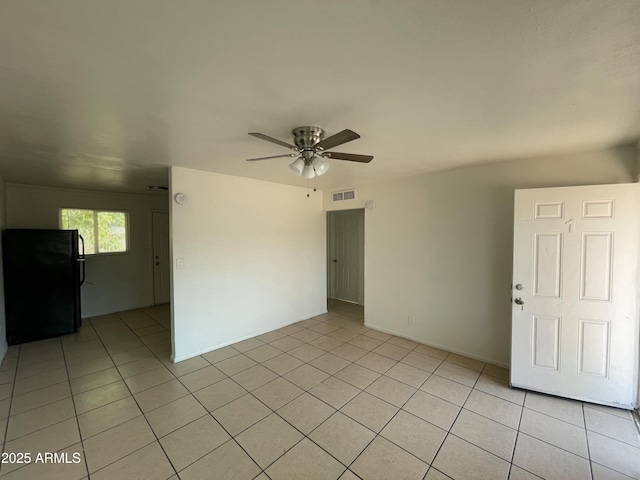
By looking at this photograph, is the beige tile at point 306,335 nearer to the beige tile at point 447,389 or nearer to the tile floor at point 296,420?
the tile floor at point 296,420

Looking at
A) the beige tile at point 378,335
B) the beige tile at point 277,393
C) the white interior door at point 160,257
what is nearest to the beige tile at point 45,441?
the beige tile at point 277,393

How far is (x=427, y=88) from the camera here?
4.62ft

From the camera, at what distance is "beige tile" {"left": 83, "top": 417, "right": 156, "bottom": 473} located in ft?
5.82

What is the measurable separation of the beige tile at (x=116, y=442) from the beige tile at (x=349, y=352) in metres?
2.05

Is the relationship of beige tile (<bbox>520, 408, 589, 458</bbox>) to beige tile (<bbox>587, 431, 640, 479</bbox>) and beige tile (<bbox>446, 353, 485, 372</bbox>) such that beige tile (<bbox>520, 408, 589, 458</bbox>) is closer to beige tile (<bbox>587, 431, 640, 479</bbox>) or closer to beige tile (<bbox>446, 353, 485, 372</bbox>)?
beige tile (<bbox>587, 431, 640, 479</bbox>)

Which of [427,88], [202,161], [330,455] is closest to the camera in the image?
[427,88]

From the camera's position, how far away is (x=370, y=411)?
2254mm

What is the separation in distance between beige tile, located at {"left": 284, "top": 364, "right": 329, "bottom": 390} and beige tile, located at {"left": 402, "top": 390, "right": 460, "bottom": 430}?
0.90 m

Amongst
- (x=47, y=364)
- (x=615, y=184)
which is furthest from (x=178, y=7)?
(x=47, y=364)

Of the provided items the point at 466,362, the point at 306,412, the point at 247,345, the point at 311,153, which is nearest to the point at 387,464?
the point at 306,412

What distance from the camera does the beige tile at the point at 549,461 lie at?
1.67 metres

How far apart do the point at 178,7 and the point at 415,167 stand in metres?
2.81

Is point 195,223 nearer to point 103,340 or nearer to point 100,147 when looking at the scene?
point 100,147

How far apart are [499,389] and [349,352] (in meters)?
1.62
